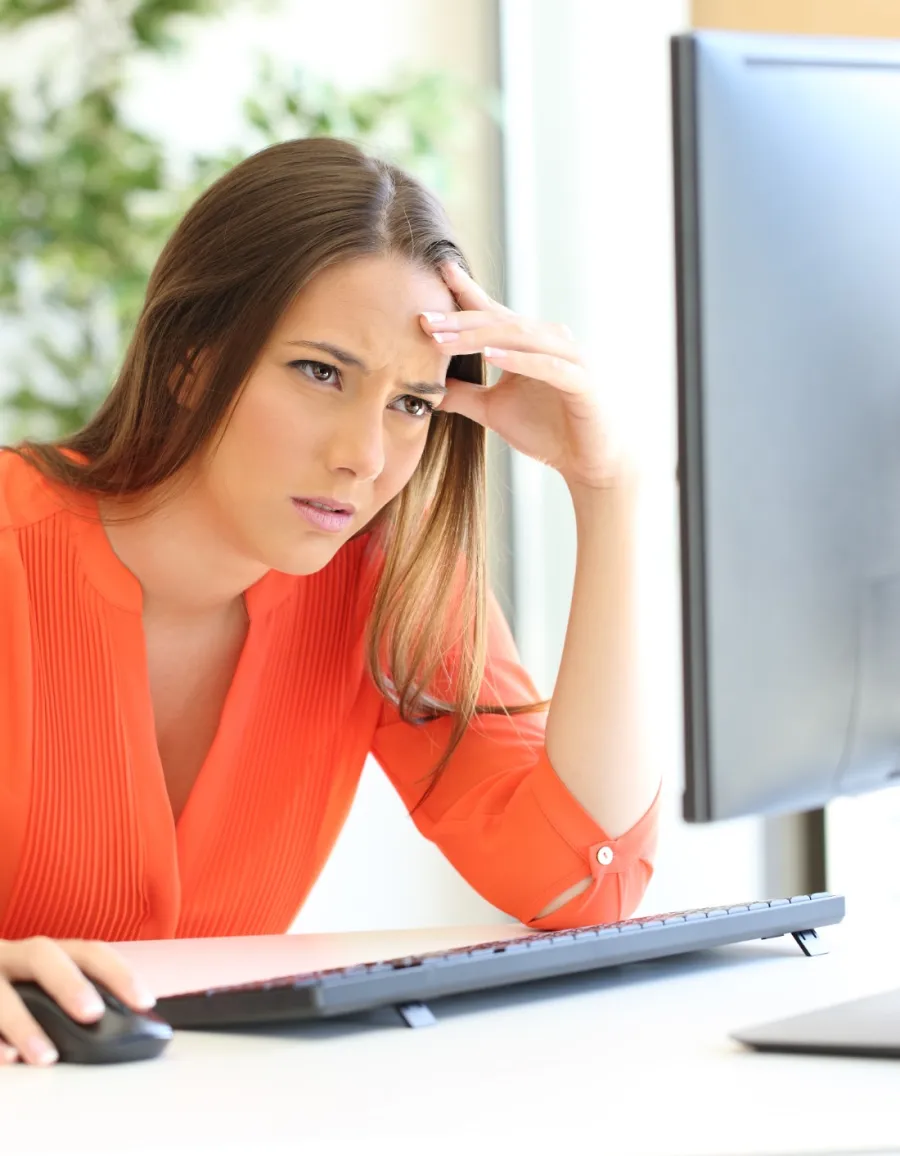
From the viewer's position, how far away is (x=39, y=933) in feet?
4.61

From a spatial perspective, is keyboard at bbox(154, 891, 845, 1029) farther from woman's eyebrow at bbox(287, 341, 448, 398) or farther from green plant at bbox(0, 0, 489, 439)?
green plant at bbox(0, 0, 489, 439)

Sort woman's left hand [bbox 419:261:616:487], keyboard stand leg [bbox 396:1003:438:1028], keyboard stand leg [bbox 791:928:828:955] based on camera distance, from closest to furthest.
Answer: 1. keyboard stand leg [bbox 396:1003:438:1028]
2. keyboard stand leg [bbox 791:928:828:955]
3. woman's left hand [bbox 419:261:616:487]

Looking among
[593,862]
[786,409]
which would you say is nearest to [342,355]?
[593,862]

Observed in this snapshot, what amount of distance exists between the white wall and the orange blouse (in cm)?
106

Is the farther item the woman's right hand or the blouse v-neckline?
the blouse v-neckline

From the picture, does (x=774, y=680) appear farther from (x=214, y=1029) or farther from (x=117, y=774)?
(x=117, y=774)

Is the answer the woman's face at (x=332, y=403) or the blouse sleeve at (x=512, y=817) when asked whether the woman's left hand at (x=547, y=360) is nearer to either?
the woman's face at (x=332, y=403)

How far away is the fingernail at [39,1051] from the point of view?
80 cm

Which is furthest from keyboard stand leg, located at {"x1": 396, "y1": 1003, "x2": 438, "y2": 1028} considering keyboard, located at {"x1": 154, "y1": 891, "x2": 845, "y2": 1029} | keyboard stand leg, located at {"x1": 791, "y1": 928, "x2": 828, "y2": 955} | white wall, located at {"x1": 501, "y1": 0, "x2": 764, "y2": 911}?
white wall, located at {"x1": 501, "y1": 0, "x2": 764, "y2": 911}

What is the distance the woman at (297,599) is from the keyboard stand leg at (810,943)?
24 centimetres

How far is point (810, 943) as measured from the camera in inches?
43.3

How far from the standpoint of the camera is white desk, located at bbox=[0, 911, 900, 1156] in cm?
67

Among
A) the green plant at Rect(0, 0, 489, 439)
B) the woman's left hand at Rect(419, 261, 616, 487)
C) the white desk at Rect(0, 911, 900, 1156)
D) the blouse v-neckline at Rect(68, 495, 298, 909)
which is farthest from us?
the green plant at Rect(0, 0, 489, 439)

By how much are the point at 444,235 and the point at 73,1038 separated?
842 millimetres
